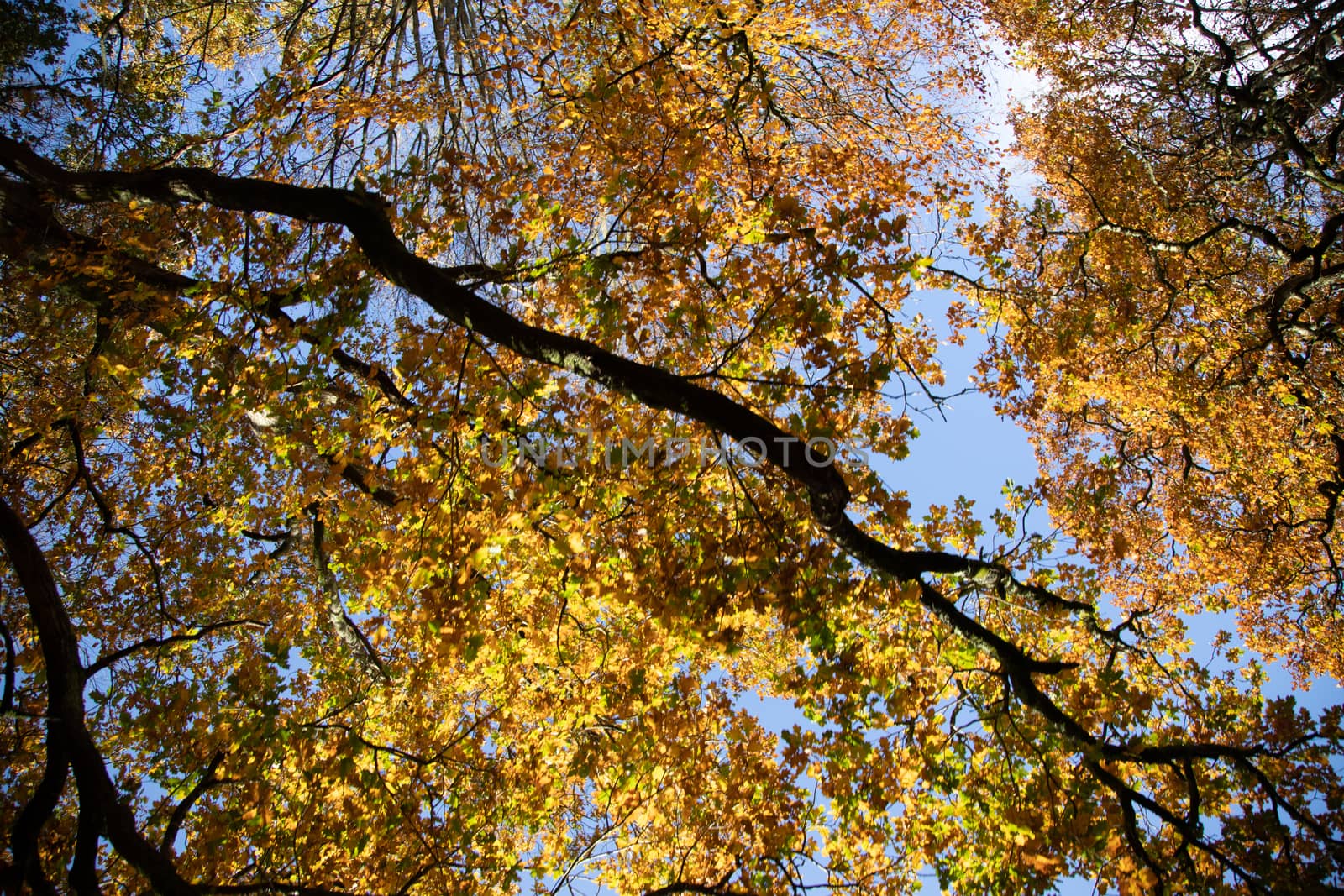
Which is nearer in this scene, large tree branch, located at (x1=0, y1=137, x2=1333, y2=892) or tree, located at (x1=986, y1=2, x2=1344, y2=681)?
large tree branch, located at (x1=0, y1=137, x2=1333, y2=892)

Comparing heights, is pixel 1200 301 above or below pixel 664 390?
above

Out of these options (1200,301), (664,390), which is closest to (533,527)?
(664,390)

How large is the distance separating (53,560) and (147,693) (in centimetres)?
314

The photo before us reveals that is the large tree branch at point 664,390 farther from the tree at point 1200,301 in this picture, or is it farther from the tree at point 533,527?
the tree at point 1200,301

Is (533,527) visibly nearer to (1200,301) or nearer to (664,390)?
(664,390)

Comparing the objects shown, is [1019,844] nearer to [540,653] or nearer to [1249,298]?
[540,653]

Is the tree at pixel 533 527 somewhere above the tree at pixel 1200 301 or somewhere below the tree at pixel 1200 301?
below

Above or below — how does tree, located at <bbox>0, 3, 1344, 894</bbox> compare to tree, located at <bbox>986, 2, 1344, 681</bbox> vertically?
below

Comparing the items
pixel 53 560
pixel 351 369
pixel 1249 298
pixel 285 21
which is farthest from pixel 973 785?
pixel 285 21

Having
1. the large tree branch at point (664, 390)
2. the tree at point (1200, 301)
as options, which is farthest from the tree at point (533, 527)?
the tree at point (1200, 301)

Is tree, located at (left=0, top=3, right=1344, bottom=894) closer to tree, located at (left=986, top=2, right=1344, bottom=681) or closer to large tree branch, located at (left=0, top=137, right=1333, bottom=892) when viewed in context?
large tree branch, located at (left=0, top=137, right=1333, bottom=892)

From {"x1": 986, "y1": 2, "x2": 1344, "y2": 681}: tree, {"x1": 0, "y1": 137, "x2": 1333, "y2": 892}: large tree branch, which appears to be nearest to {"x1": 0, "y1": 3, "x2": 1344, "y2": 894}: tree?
{"x1": 0, "y1": 137, "x2": 1333, "y2": 892}: large tree branch

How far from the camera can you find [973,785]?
22.4 feet

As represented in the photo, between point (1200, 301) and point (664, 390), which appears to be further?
point (1200, 301)
